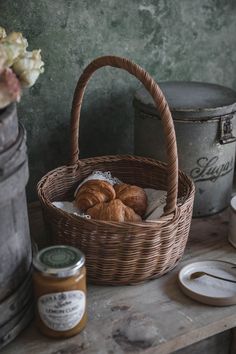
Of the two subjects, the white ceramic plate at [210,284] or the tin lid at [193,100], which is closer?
the white ceramic plate at [210,284]

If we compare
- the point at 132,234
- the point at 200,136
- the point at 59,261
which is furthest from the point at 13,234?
the point at 200,136

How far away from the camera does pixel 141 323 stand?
0.87 m

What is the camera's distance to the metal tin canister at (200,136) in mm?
1082

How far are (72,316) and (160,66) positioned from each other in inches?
30.0

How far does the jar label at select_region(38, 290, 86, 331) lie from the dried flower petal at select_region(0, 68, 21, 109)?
300mm

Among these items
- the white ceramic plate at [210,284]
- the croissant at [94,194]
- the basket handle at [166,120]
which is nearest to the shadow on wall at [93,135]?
the croissant at [94,194]

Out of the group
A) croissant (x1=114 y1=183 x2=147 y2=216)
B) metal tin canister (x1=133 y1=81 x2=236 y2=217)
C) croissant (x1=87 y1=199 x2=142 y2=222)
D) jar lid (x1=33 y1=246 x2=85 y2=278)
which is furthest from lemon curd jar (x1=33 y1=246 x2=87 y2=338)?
metal tin canister (x1=133 y1=81 x2=236 y2=217)

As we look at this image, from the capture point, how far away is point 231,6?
4.50ft

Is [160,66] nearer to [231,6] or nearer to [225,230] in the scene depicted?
[231,6]

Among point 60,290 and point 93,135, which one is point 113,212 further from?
point 93,135

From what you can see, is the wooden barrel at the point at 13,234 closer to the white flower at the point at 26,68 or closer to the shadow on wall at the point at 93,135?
the white flower at the point at 26,68

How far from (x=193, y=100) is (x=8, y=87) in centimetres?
54

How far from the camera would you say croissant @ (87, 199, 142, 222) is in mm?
952

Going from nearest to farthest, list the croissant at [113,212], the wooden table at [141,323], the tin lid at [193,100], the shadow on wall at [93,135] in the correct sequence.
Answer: the wooden table at [141,323] < the croissant at [113,212] < the tin lid at [193,100] < the shadow on wall at [93,135]
